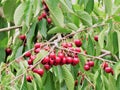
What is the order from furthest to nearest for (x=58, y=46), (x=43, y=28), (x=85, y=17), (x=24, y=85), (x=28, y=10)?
(x=43, y=28) < (x=85, y=17) < (x=28, y=10) < (x=58, y=46) < (x=24, y=85)

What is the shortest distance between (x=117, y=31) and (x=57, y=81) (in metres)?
0.29

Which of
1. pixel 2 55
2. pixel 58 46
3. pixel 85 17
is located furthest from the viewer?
pixel 2 55

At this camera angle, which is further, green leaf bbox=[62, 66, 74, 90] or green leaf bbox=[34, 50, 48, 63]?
green leaf bbox=[62, 66, 74, 90]

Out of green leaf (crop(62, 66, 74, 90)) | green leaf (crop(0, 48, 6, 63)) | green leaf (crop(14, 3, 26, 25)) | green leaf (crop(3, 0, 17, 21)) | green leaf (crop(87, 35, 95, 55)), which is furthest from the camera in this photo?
green leaf (crop(0, 48, 6, 63))

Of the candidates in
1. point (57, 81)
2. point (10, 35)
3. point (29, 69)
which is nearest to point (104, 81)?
point (57, 81)

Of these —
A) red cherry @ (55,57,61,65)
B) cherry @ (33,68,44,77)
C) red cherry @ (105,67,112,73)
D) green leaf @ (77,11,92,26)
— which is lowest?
red cherry @ (105,67,112,73)

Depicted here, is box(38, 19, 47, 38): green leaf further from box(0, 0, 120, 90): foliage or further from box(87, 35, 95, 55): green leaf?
box(87, 35, 95, 55): green leaf

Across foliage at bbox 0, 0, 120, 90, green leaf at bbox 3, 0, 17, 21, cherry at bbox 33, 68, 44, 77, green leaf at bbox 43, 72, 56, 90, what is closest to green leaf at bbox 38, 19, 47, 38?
foliage at bbox 0, 0, 120, 90

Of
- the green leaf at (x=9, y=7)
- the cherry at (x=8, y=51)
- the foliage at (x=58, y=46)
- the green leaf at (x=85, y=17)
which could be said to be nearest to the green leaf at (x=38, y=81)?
the foliage at (x=58, y=46)

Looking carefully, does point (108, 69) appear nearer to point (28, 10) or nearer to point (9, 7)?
point (28, 10)

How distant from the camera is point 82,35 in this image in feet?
5.87

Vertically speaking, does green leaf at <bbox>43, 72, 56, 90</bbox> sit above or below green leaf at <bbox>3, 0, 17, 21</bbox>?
below

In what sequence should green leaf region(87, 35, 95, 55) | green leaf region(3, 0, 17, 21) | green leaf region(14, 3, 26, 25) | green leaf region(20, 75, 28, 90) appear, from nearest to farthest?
1. green leaf region(20, 75, 28, 90)
2. green leaf region(14, 3, 26, 25)
3. green leaf region(87, 35, 95, 55)
4. green leaf region(3, 0, 17, 21)

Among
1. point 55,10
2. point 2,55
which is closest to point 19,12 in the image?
point 55,10
